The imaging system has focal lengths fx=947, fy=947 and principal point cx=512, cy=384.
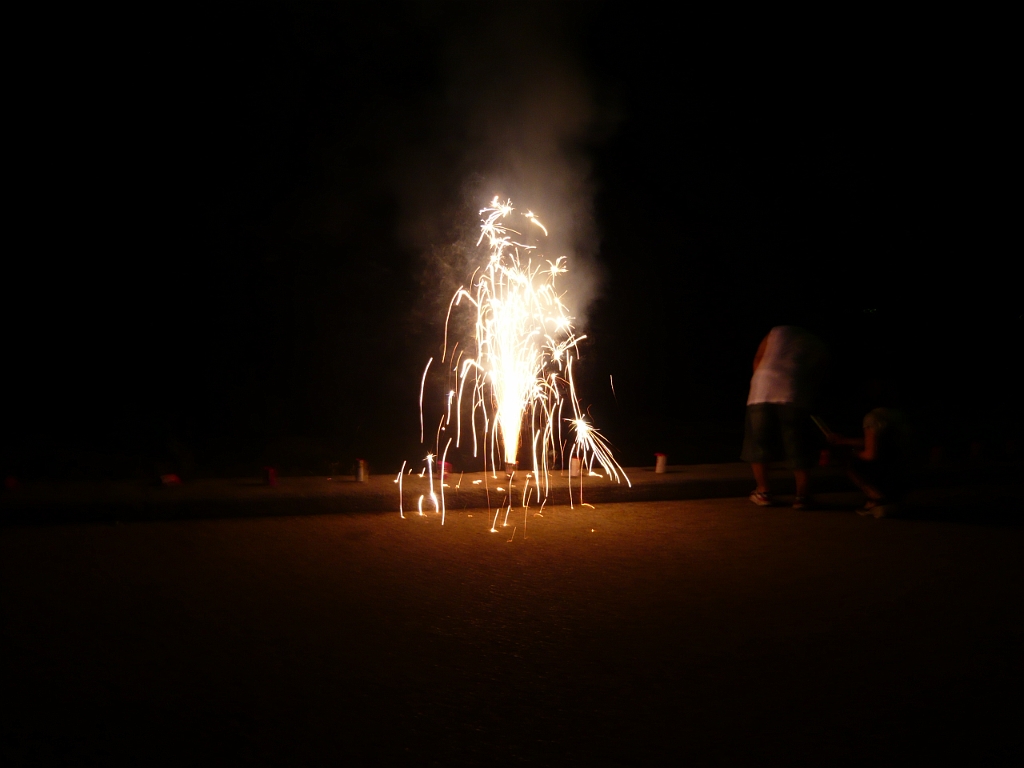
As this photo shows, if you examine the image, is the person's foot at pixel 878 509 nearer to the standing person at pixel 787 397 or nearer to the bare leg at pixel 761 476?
Result: the standing person at pixel 787 397

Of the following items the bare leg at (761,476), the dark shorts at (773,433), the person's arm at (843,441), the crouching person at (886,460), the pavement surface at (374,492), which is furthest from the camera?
the bare leg at (761,476)

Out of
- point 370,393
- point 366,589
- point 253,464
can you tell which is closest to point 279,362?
point 370,393

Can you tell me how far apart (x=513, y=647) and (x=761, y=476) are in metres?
5.07

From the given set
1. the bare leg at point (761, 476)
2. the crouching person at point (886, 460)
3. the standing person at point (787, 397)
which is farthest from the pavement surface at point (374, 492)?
the standing person at point (787, 397)

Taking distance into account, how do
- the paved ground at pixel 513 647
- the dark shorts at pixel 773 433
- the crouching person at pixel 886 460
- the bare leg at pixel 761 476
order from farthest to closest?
the bare leg at pixel 761 476 → the dark shorts at pixel 773 433 → the crouching person at pixel 886 460 → the paved ground at pixel 513 647

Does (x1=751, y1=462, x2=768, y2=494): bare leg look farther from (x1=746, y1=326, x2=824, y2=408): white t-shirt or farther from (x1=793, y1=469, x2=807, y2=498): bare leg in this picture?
(x1=746, y1=326, x2=824, y2=408): white t-shirt

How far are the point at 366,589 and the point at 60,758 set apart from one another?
8.50 feet

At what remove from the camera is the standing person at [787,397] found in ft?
29.1

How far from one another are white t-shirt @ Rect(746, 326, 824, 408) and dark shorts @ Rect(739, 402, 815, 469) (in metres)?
0.09

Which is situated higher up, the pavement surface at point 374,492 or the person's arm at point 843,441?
the person's arm at point 843,441

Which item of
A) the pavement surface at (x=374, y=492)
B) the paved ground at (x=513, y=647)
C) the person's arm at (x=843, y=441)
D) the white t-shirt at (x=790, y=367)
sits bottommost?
the paved ground at (x=513, y=647)

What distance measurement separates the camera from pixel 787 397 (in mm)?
8859

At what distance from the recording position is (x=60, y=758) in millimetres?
3354

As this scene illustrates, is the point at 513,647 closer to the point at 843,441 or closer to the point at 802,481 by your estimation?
the point at 802,481
